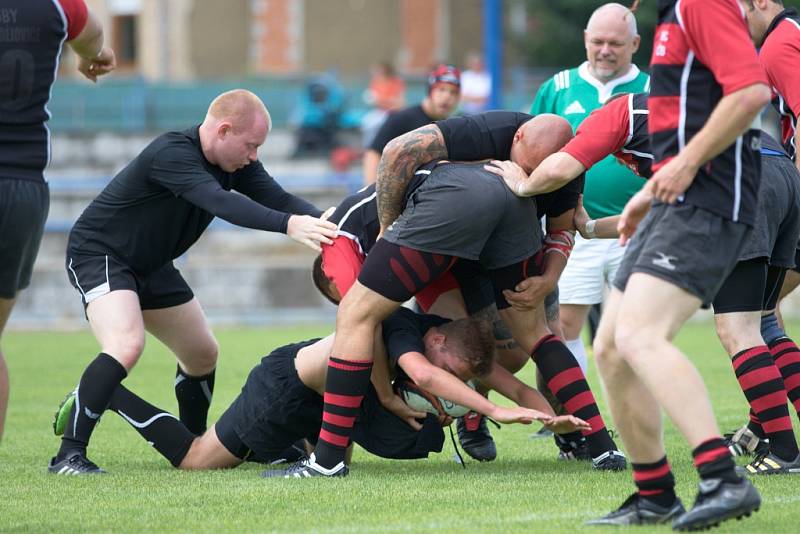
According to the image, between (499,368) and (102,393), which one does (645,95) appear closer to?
(499,368)

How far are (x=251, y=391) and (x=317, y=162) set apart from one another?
53.3 ft

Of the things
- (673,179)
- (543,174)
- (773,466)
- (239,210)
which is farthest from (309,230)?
(773,466)

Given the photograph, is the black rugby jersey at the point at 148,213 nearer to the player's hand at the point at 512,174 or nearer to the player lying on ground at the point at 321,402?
the player lying on ground at the point at 321,402

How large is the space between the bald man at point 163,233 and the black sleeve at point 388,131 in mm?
4157

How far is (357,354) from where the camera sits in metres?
5.82

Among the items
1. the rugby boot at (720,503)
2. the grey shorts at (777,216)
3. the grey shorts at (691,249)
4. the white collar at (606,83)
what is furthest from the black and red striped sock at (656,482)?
the white collar at (606,83)

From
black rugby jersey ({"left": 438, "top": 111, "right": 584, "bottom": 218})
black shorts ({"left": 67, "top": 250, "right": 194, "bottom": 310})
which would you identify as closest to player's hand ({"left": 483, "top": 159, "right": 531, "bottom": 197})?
black rugby jersey ({"left": 438, "top": 111, "right": 584, "bottom": 218})

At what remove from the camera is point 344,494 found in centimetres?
544

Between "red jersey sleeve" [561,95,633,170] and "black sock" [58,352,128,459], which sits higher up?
"red jersey sleeve" [561,95,633,170]

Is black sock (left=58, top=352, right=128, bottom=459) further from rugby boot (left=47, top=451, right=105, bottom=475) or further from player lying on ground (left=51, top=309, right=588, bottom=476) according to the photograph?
player lying on ground (left=51, top=309, right=588, bottom=476)

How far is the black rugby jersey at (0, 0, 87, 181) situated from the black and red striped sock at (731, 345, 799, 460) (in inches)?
128

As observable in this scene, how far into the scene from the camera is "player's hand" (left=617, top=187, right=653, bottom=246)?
4660 millimetres

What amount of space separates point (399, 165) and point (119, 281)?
1.65 meters

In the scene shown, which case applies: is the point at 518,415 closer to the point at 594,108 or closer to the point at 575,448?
the point at 575,448
